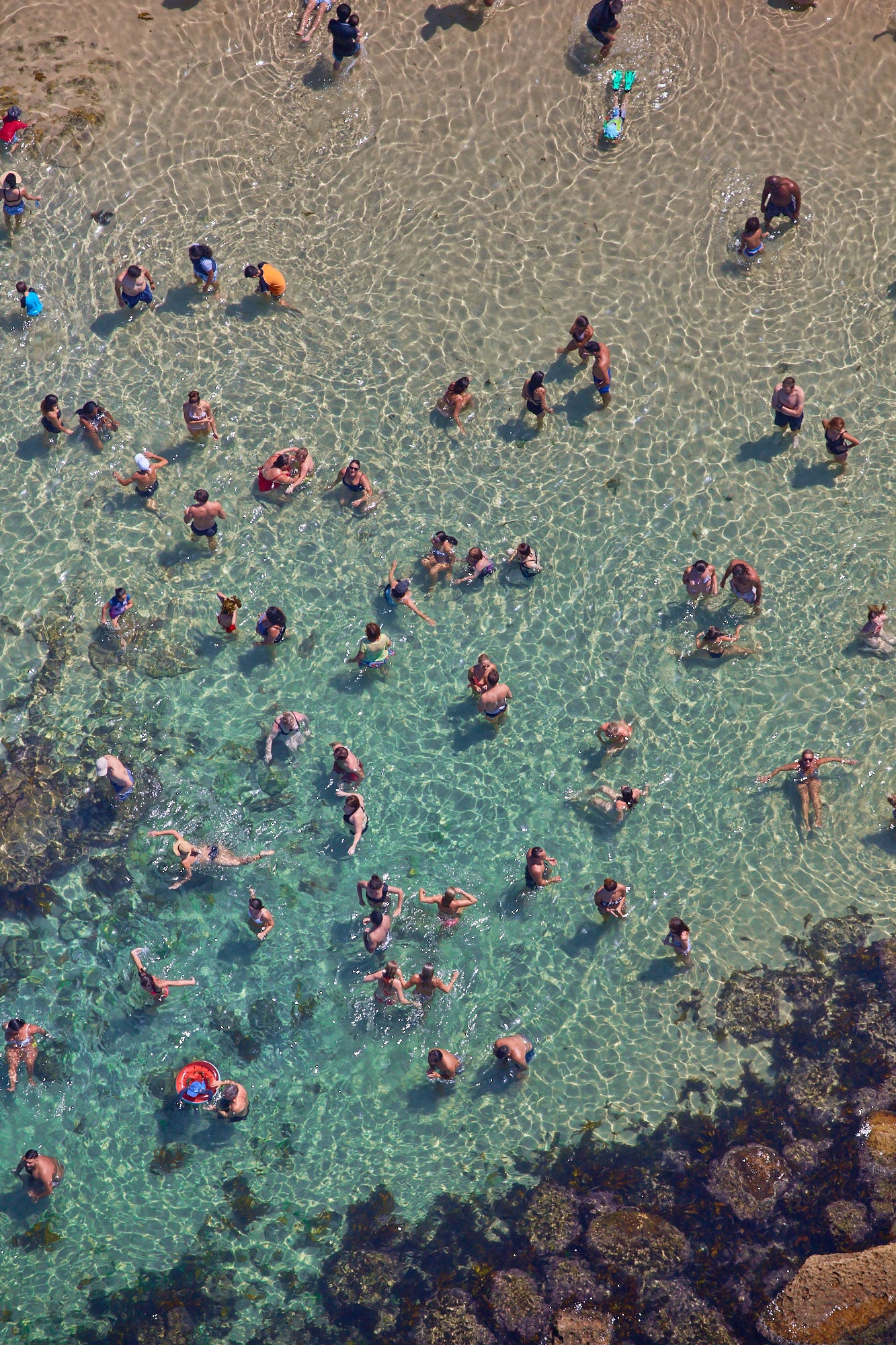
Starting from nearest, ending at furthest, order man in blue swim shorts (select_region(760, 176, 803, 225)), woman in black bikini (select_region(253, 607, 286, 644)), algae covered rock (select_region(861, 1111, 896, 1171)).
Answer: algae covered rock (select_region(861, 1111, 896, 1171)), woman in black bikini (select_region(253, 607, 286, 644)), man in blue swim shorts (select_region(760, 176, 803, 225))

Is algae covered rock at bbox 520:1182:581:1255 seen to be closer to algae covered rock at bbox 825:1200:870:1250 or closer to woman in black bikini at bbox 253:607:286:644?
algae covered rock at bbox 825:1200:870:1250

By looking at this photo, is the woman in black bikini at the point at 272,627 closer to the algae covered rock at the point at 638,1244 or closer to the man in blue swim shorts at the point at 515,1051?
the man in blue swim shorts at the point at 515,1051

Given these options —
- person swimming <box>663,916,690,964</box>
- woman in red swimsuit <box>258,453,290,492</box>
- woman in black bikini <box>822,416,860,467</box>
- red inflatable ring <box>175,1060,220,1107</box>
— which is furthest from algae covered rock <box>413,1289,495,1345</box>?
woman in black bikini <box>822,416,860,467</box>

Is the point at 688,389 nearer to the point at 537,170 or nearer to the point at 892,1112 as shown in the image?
the point at 537,170

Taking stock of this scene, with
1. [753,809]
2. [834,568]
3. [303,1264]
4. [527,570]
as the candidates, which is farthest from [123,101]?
[303,1264]

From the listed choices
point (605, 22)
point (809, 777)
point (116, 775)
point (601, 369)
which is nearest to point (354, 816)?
point (116, 775)

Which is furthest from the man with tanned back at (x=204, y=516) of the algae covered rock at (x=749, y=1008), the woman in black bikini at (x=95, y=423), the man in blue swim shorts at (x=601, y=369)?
the algae covered rock at (x=749, y=1008)
